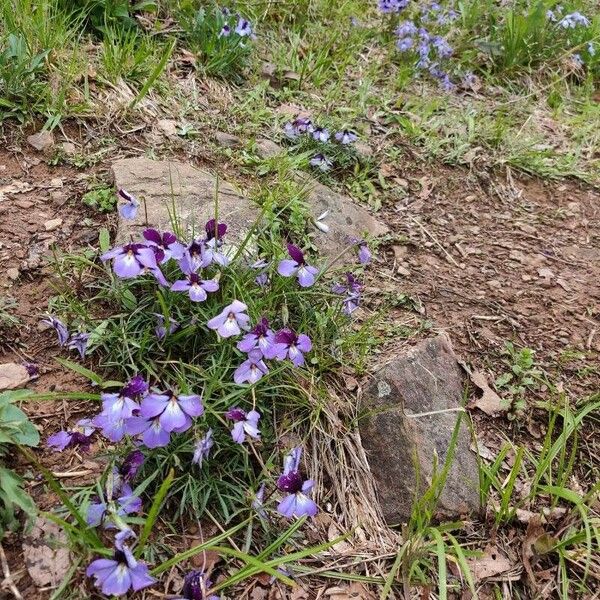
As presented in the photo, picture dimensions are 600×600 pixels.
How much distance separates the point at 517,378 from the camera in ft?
7.62

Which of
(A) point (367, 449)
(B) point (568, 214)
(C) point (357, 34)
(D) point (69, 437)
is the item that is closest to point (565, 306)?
(B) point (568, 214)

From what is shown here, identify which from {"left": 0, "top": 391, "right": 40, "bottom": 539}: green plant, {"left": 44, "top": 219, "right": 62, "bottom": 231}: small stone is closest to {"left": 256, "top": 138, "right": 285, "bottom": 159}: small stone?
{"left": 44, "top": 219, "right": 62, "bottom": 231}: small stone

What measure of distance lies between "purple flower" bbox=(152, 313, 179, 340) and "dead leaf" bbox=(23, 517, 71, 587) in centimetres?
58

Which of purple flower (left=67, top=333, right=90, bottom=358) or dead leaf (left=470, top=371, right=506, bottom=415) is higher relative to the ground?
dead leaf (left=470, top=371, right=506, bottom=415)

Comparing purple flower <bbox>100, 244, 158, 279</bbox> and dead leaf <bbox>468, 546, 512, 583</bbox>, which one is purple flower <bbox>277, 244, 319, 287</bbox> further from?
dead leaf <bbox>468, 546, 512, 583</bbox>

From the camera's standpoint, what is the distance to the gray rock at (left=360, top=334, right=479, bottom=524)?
1882 millimetres

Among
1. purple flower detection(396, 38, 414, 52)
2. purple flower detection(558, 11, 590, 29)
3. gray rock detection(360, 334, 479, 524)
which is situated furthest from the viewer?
purple flower detection(558, 11, 590, 29)

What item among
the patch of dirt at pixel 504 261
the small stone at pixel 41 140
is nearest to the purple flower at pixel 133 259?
the small stone at pixel 41 140

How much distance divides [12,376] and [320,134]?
1.85 meters

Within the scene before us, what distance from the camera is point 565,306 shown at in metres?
2.66

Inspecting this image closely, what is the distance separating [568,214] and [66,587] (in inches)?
117

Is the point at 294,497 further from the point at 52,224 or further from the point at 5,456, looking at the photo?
the point at 52,224

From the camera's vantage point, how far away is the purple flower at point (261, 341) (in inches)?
67.9

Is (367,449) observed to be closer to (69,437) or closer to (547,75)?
(69,437)
